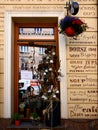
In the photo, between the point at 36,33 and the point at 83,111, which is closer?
the point at 83,111

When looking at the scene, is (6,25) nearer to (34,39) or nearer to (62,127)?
(34,39)

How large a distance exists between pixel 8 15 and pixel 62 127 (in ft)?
9.86

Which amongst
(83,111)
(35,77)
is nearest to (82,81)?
(83,111)

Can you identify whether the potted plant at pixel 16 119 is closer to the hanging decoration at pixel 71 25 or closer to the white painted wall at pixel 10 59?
the white painted wall at pixel 10 59

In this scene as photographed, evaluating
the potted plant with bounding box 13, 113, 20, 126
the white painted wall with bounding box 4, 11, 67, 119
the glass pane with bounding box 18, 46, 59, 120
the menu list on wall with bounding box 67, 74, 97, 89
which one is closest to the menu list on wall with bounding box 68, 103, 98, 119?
the white painted wall with bounding box 4, 11, 67, 119

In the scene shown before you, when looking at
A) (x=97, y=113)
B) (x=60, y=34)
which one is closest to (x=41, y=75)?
(x=60, y=34)

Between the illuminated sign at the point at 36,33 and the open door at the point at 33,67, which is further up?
the illuminated sign at the point at 36,33

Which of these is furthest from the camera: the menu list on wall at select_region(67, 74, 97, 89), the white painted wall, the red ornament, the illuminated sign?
the illuminated sign

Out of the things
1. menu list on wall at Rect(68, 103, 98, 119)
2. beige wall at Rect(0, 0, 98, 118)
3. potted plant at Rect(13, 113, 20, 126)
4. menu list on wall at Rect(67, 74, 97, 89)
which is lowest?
potted plant at Rect(13, 113, 20, 126)

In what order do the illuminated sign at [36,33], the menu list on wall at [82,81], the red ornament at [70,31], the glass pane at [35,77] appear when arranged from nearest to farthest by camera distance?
the red ornament at [70,31] < the menu list on wall at [82,81] < the glass pane at [35,77] < the illuminated sign at [36,33]

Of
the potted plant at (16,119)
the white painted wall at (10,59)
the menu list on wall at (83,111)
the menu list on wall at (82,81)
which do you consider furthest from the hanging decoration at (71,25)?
the potted plant at (16,119)

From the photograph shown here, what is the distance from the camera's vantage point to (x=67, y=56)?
26.2 ft

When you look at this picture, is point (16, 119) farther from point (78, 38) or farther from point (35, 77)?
point (78, 38)

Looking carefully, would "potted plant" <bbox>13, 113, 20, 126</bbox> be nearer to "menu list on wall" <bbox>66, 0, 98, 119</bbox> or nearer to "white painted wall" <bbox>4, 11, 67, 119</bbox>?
"white painted wall" <bbox>4, 11, 67, 119</bbox>
